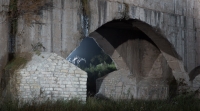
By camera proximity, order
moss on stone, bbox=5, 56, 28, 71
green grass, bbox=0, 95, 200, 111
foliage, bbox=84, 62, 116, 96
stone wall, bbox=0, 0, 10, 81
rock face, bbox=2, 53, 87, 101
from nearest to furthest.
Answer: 1. green grass, bbox=0, 95, 200, 111
2. rock face, bbox=2, 53, 87, 101
3. moss on stone, bbox=5, 56, 28, 71
4. stone wall, bbox=0, 0, 10, 81
5. foliage, bbox=84, 62, 116, 96

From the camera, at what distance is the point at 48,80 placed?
32.0 ft

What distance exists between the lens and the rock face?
944 cm

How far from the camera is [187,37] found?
589 inches

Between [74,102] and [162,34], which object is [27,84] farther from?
[162,34]

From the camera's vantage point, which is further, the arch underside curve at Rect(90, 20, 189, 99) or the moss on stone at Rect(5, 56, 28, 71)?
the arch underside curve at Rect(90, 20, 189, 99)

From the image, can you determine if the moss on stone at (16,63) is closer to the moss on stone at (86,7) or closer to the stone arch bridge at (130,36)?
the stone arch bridge at (130,36)

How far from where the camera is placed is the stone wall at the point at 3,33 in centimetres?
980

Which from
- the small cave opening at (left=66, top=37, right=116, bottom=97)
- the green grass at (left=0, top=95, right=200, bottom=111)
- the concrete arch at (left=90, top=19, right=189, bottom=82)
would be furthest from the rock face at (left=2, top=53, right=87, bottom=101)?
the small cave opening at (left=66, top=37, right=116, bottom=97)

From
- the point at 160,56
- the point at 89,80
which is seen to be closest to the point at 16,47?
the point at 160,56

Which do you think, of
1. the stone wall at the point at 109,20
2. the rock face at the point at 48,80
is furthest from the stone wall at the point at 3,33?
the rock face at the point at 48,80

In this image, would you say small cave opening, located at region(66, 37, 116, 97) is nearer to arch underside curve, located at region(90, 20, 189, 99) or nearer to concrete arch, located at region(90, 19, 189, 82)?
arch underside curve, located at region(90, 20, 189, 99)

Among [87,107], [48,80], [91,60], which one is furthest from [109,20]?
[91,60]

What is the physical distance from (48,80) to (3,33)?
156 cm

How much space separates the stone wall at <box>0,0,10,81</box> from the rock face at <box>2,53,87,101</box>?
63 cm
